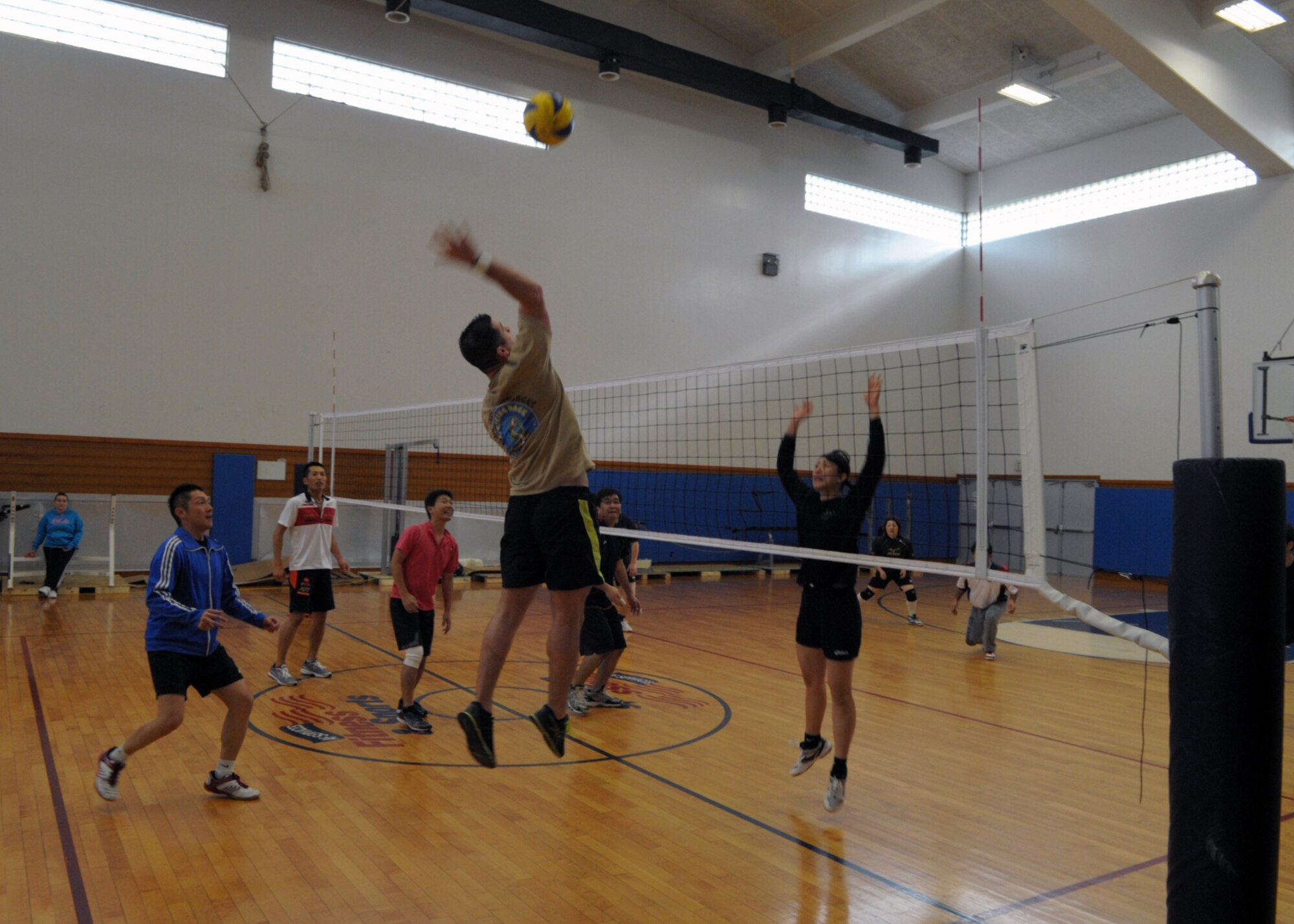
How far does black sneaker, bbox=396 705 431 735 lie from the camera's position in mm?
6176

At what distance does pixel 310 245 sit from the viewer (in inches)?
555

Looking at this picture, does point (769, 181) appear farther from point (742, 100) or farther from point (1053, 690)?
point (1053, 690)

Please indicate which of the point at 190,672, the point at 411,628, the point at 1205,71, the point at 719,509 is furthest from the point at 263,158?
the point at 1205,71

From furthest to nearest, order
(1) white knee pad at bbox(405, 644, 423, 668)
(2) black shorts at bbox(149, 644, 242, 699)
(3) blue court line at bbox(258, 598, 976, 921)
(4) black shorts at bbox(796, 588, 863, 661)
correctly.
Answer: (1) white knee pad at bbox(405, 644, 423, 668) → (4) black shorts at bbox(796, 588, 863, 661) → (2) black shorts at bbox(149, 644, 242, 699) → (3) blue court line at bbox(258, 598, 976, 921)

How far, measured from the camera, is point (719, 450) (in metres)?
17.2

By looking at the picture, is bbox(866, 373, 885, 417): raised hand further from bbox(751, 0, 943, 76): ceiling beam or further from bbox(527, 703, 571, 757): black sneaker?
bbox(751, 0, 943, 76): ceiling beam

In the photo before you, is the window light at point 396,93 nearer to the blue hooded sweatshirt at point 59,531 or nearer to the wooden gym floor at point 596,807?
the blue hooded sweatshirt at point 59,531

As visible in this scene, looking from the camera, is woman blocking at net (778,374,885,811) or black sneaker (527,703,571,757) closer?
black sneaker (527,703,571,757)

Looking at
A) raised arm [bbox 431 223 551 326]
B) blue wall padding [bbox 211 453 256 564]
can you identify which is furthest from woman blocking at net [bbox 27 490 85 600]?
raised arm [bbox 431 223 551 326]

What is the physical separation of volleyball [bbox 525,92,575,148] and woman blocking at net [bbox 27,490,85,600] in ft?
33.7

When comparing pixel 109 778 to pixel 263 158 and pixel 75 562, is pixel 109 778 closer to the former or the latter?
pixel 75 562

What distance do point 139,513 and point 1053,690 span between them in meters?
11.7

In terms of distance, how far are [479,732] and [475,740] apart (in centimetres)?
3

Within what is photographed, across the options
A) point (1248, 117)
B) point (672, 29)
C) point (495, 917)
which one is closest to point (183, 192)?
point (672, 29)
